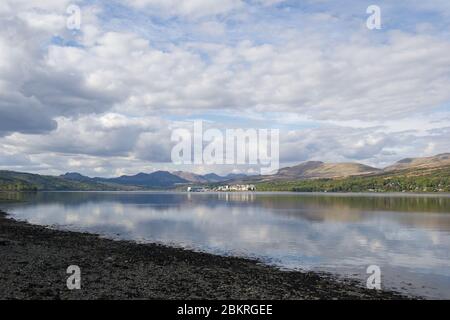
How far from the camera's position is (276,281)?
115ft

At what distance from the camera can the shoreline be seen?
27.7 m

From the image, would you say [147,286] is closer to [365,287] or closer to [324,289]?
[324,289]

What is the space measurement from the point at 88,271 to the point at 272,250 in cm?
2788

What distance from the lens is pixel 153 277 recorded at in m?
33.8

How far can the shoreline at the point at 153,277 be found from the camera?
2769cm
